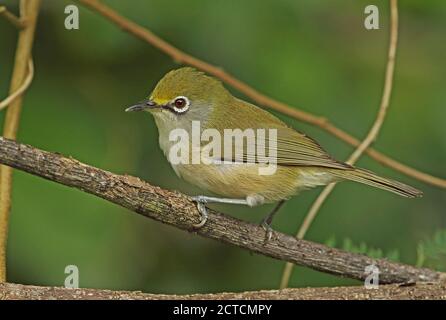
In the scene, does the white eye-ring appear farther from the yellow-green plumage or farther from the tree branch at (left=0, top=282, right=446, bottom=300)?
the tree branch at (left=0, top=282, right=446, bottom=300)

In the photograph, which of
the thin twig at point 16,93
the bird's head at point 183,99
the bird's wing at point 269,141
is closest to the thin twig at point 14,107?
the thin twig at point 16,93

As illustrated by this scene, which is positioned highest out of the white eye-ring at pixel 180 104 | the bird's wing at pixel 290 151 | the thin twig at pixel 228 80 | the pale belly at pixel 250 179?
the thin twig at pixel 228 80

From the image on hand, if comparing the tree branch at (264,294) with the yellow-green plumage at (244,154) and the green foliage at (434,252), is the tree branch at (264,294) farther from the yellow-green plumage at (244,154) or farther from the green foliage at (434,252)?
the yellow-green plumage at (244,154)

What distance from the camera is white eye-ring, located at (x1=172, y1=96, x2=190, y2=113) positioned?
10.7 feet

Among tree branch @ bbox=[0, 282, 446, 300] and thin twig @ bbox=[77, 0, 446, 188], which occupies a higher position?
thin twig @ bbox=[77, 0, 446, 188]

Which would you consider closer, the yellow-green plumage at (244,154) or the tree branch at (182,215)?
the tree branch at (182,215)

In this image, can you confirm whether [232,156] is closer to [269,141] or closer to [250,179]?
[250,179]

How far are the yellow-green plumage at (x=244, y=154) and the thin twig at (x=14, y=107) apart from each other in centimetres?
56

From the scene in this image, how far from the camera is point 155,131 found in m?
4.42

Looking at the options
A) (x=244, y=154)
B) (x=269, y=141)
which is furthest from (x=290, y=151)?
(x=244, y=154)

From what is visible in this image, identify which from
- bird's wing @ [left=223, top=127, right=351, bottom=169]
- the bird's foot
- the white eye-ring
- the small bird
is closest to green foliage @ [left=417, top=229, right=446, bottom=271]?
the small bird

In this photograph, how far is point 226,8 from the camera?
14.0 ft

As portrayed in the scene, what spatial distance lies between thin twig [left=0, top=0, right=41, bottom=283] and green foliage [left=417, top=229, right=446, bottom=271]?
168 cm

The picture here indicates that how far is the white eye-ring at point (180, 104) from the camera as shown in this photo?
326cm
